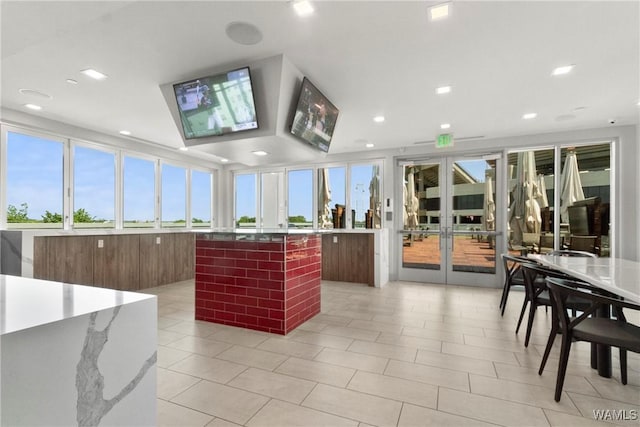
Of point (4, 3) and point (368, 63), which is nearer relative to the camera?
point (4, 3)

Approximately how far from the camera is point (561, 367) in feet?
6.68

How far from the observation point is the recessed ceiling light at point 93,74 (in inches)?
127

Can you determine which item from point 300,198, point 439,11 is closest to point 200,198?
point 300,198

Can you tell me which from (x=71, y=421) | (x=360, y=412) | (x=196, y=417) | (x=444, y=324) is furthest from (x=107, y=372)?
(x=444, y=324)

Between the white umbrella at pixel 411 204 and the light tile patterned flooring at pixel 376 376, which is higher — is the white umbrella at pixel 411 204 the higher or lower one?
the higher one

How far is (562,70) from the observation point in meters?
3.21

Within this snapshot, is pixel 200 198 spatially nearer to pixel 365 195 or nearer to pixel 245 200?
pixel 245 200

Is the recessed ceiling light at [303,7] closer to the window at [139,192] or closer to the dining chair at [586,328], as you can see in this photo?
the dining chair at [586,328]

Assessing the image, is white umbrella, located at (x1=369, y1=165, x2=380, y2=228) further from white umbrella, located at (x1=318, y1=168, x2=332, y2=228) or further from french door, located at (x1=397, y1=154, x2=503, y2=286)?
white umbrella, located at (x1=318, y1=168, x2=332, y2=228)

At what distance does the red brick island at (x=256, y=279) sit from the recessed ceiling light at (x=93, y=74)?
2025mm

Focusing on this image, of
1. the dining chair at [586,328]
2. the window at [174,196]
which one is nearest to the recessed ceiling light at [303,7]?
the dining chair at [586,328]

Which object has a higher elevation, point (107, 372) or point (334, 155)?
point (334, 155)

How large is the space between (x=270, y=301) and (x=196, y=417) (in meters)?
1.51

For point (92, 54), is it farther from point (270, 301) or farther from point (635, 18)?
point (635, 18)
